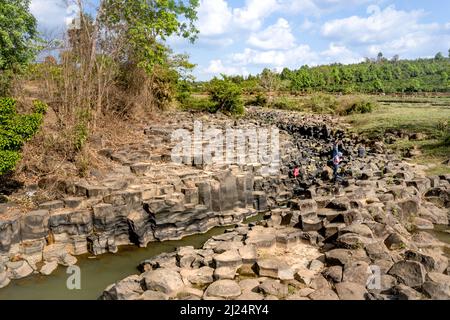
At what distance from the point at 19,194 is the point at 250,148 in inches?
398

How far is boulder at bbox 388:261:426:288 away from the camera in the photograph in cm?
657

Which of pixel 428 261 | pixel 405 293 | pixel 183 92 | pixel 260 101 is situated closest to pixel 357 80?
pixel 260 101

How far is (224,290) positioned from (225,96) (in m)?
24.7

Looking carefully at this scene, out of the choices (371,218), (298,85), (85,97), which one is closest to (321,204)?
(371,218)

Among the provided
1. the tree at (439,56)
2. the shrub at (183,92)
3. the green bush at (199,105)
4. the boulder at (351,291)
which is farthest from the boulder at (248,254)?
the tree at (439,56)

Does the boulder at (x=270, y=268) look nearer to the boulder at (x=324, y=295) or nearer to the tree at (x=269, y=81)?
the boulder at (x=324, y=295)

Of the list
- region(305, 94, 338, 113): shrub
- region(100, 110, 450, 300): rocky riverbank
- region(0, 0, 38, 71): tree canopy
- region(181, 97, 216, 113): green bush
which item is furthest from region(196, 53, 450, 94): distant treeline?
region(100, 110, 450, 300): rocky riverbank

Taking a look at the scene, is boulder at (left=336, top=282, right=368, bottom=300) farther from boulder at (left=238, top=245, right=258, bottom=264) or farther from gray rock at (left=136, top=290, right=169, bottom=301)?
gray rock at (left=136, top=290, right=169, bottom=301)

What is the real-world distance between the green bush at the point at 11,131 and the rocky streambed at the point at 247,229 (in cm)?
128

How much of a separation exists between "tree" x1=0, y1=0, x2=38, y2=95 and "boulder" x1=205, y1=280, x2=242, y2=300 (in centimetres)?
1026

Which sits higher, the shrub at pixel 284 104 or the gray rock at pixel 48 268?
the shrub at pixel 284 104

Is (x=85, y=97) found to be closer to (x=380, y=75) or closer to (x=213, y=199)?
(x=213, y=199)

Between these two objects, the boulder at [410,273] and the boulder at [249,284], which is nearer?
the boulder at [410,273]

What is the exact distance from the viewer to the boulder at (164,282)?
266 inches
